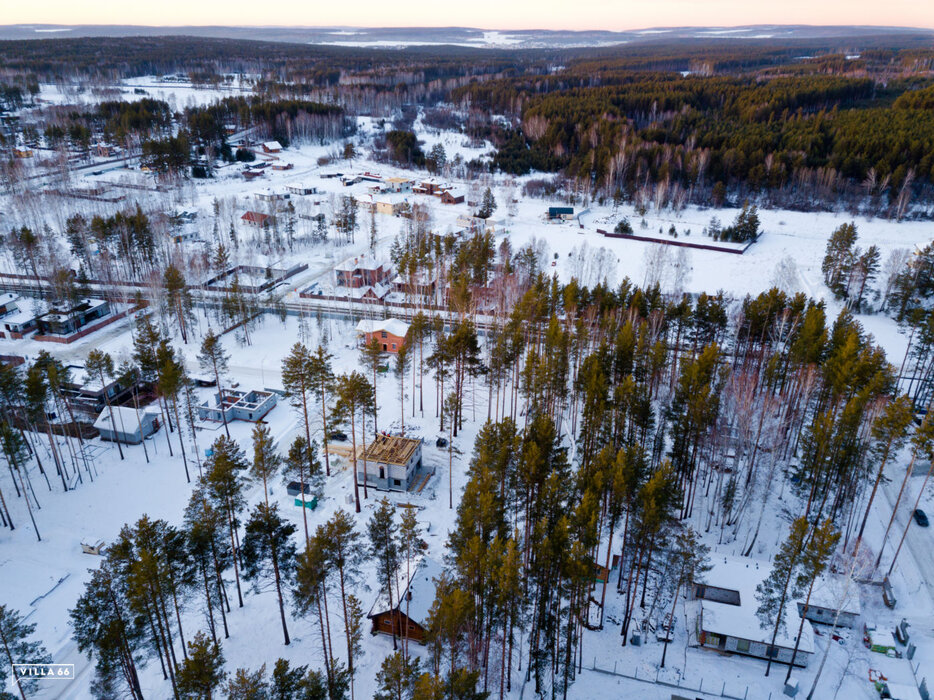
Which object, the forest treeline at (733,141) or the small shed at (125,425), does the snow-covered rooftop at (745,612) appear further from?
the forest treeline at (733,141)

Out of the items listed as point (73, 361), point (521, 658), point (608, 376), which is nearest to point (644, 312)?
point (608, 376)

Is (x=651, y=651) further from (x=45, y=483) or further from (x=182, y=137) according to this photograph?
(x=182, y=137)

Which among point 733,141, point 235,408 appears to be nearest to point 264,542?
point 235,408

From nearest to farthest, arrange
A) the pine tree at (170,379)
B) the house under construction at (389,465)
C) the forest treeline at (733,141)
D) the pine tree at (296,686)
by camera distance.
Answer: the pine tree at (296,686), the pine tree at (170,379), the house under construction at (389,465), the forest treeline at (733,141)

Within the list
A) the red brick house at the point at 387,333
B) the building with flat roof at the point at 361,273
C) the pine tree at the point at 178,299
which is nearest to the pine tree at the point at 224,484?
the red brick house at the point at 387,333

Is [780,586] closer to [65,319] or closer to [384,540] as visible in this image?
[384,540]

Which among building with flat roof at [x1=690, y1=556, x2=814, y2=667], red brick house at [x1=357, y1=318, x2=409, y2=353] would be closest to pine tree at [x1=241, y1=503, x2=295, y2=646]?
building with flat roof at [x1=690, y1=556, x2=814, y2=667]

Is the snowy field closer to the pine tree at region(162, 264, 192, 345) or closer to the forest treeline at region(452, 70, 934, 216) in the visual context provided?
the pine tree at region(162, 264, 192, 345)
